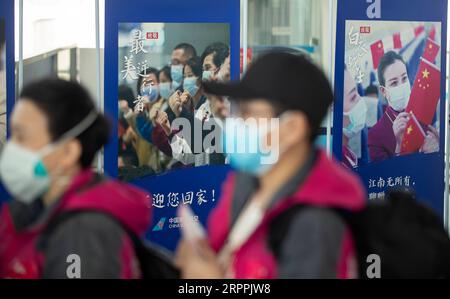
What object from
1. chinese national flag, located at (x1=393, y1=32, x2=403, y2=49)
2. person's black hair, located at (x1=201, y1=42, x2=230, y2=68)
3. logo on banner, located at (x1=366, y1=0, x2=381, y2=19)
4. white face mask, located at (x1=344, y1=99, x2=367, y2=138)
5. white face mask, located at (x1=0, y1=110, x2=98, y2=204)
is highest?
logo on banner, located at (x1=366, y1=0, x2=381, y2=19)

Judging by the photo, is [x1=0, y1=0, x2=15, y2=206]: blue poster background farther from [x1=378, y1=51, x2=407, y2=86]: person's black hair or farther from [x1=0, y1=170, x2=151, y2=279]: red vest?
[x1=0, y1=170, x2=151, y2=279]: red vest

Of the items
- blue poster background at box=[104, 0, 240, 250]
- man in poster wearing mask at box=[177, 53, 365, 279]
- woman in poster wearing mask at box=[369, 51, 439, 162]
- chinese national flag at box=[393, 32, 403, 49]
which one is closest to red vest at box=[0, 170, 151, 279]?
man in poster wearing mask at box=[177, 53, 365, 279]

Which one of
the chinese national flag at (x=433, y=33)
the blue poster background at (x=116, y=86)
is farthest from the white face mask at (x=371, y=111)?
the blue poster background at (x=116, y=86)

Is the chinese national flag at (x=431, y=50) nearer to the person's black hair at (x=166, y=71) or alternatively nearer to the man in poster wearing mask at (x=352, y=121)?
the man in poster wearing mask at (x=352, y=121)

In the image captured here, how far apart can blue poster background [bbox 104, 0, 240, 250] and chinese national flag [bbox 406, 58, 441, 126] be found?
150 centimetres

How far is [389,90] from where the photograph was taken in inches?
235

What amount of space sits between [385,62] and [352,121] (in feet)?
1.65

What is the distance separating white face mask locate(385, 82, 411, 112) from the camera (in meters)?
5.99

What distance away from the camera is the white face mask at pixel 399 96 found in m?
5.99

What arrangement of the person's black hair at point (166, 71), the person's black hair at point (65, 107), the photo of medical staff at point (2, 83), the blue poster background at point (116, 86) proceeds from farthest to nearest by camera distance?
1. the person's black hair at point (166, 71)
2. the blue poster background at point (116, 86)
3. the photo of medical staff at point (2, 83)
4. the person's black hair at point (65, 107)

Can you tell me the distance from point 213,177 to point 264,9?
1722 millimetres

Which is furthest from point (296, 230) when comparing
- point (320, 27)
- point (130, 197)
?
point (320, 27)

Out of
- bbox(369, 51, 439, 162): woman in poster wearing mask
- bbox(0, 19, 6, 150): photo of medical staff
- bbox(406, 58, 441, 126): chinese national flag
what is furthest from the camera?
bbox(406, 58, 441, 126): chinese national flag

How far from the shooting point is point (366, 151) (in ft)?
19.6
